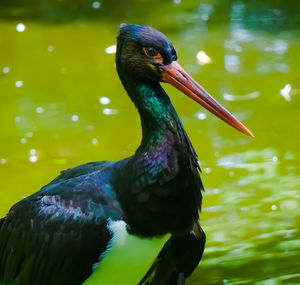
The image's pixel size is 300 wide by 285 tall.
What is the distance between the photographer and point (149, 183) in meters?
3.26

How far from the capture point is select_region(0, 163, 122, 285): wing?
3260 millimetres

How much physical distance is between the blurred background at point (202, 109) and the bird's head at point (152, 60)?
1208mm

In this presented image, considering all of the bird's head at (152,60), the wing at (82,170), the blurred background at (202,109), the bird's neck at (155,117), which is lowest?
the blurred background at (202,109)

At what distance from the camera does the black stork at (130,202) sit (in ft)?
10.7

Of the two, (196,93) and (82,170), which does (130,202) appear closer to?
(82,170)

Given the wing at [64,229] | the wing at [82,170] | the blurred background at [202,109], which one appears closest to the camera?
the wing at [64,229]

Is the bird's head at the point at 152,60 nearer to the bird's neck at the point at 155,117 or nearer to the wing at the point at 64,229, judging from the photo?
the bird's neck at the point at 155,117

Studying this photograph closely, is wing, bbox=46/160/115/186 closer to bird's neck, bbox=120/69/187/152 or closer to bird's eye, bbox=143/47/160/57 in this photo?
bird's neck, bbox=120/69/187/152

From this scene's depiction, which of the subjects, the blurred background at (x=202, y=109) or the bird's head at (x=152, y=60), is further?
the blurred background at (x=202, y=109)

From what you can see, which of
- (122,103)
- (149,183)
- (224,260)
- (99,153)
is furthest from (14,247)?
(122,103)

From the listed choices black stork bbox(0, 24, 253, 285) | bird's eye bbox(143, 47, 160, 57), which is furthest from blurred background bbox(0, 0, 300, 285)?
bird's eye bbox(143, 47, 160, 57)

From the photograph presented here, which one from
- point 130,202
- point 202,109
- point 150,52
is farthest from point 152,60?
point 202,109

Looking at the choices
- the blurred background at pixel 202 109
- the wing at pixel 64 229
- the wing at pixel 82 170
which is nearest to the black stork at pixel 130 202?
the wing at pixel 64 229

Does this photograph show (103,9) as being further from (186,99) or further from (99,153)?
(99,153)
